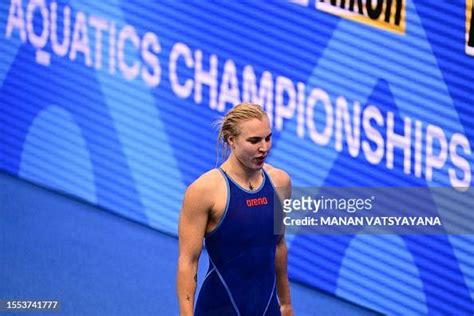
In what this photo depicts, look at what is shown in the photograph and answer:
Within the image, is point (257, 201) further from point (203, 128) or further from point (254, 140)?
point (203, 128)

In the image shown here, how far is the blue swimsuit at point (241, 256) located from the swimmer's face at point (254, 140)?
134mm

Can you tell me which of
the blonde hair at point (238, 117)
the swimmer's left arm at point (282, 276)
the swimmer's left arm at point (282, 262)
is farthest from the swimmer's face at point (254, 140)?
the swimmer's left arm at point (282, 276)

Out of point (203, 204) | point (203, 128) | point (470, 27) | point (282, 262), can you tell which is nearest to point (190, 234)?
point (203, 204)

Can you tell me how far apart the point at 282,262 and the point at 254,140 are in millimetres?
578

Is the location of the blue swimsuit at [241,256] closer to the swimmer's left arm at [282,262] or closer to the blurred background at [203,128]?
the swimmer's left arm at [282,262]

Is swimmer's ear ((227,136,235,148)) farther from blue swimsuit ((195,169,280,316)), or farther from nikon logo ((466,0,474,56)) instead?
nikon logo ((466,0,474,56))

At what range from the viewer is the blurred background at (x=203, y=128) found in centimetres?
574

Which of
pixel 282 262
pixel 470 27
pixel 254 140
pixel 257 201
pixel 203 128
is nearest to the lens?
pixel 254 140

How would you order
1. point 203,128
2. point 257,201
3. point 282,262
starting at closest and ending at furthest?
point 257,201, point 282,262, point 203,128

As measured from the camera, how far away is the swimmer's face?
394cm

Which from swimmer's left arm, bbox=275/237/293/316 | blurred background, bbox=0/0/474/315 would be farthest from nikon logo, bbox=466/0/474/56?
swimmer's left arm, bbox=275/237/293/316

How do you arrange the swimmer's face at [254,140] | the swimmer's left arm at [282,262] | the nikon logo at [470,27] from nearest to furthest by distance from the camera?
the swimmer's face at [254,140] → the swimmer's left arm at [282,262] → the nikon logo at [470,27]

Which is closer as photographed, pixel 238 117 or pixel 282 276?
pixel 238 117

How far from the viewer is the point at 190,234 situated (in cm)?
396
